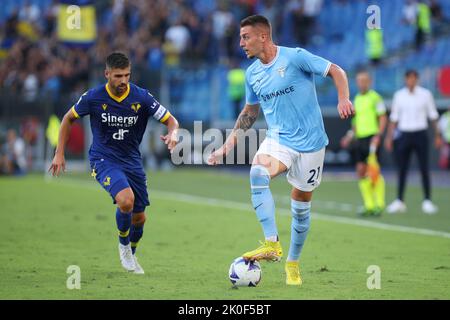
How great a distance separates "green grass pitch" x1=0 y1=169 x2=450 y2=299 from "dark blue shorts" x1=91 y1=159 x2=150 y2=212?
77 cm

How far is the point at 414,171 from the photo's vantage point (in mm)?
27969

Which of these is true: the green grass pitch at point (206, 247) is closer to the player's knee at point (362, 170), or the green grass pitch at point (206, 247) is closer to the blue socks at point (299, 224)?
the blue socks at point (299, 224)

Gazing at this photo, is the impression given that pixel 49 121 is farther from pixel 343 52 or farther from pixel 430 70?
pixel 430 70

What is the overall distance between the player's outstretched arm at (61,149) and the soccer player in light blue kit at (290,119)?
1541mm

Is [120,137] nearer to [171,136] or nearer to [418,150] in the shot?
[171,136]

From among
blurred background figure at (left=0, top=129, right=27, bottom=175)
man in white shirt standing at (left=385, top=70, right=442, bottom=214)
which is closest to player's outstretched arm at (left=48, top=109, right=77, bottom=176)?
man in white shirt standing at (left=385, top=70, right=442, bottom=214)

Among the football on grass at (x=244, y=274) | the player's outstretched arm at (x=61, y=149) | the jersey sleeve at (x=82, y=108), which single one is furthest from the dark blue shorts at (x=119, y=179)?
the football on grass at (x=244, y=274)

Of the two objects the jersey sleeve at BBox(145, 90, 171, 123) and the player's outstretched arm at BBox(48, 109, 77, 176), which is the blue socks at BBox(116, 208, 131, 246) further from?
the jersey sleeve at BBox(145, 90, 171, 123)

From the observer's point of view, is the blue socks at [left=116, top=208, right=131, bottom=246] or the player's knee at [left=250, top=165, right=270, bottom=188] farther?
the blue socks at [left=116, top=208, right=131, bottom=246]

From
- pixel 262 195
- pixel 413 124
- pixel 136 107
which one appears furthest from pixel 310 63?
pixel 413 124

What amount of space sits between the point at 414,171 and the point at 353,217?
38.5ft

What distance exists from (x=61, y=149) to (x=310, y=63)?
2634 millimetres

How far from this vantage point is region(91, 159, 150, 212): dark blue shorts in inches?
392
